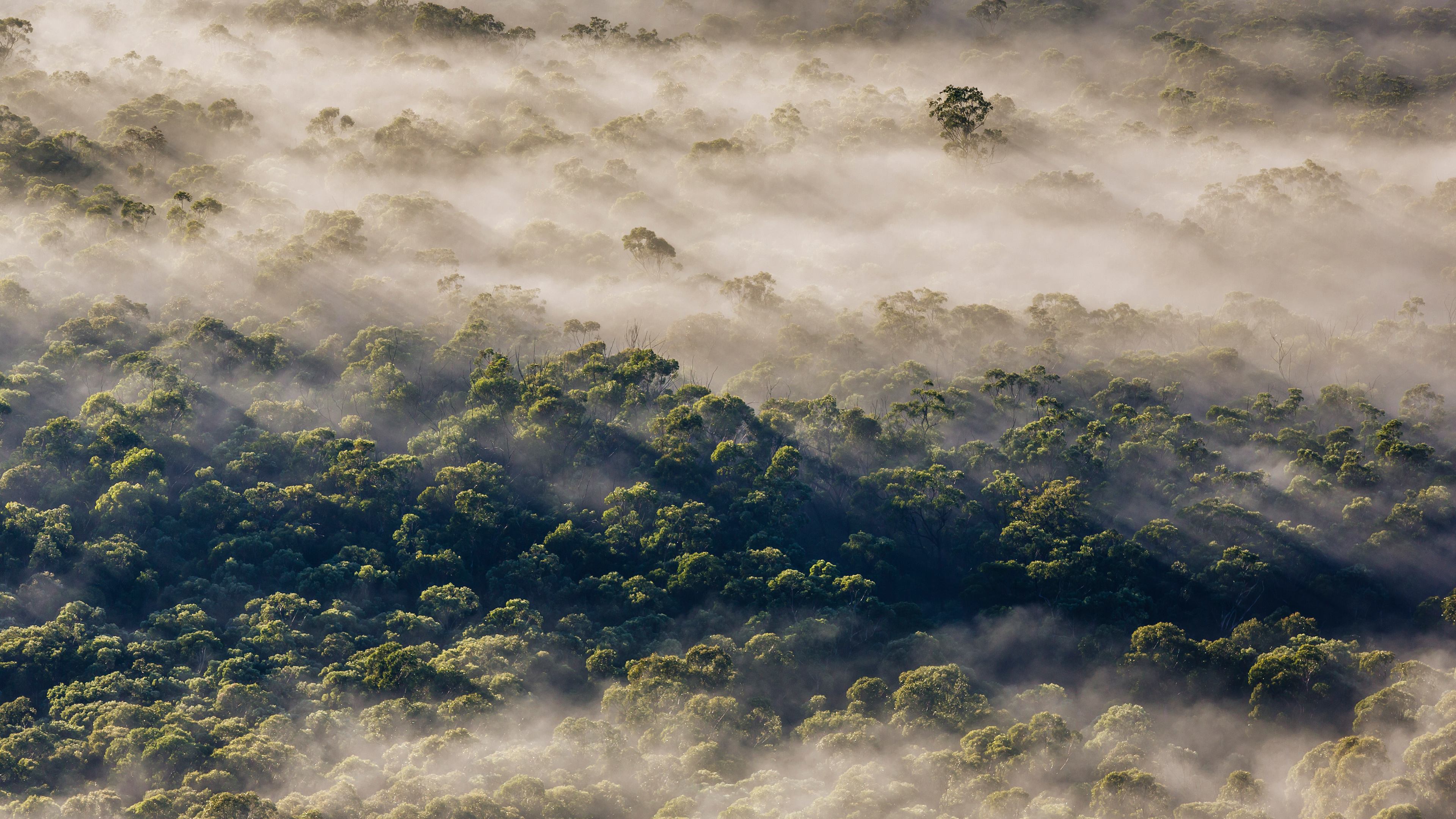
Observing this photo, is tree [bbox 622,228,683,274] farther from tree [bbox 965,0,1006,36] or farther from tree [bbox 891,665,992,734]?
tree [bbox 965,0,1006,36]

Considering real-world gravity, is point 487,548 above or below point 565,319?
below

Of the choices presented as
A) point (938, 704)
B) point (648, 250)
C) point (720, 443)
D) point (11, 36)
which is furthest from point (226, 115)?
point (938, 704)

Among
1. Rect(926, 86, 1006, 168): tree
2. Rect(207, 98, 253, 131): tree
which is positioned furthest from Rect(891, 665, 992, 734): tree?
Rect(207, 98, 253, 131): tree

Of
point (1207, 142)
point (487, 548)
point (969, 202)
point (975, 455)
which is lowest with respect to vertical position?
point (487, 548)

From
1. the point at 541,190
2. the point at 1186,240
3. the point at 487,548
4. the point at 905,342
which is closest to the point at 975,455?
the point at 905,342

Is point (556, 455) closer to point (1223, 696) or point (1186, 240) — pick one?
point (1223, 696)

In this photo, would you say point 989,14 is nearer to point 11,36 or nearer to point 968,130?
point 968,130
